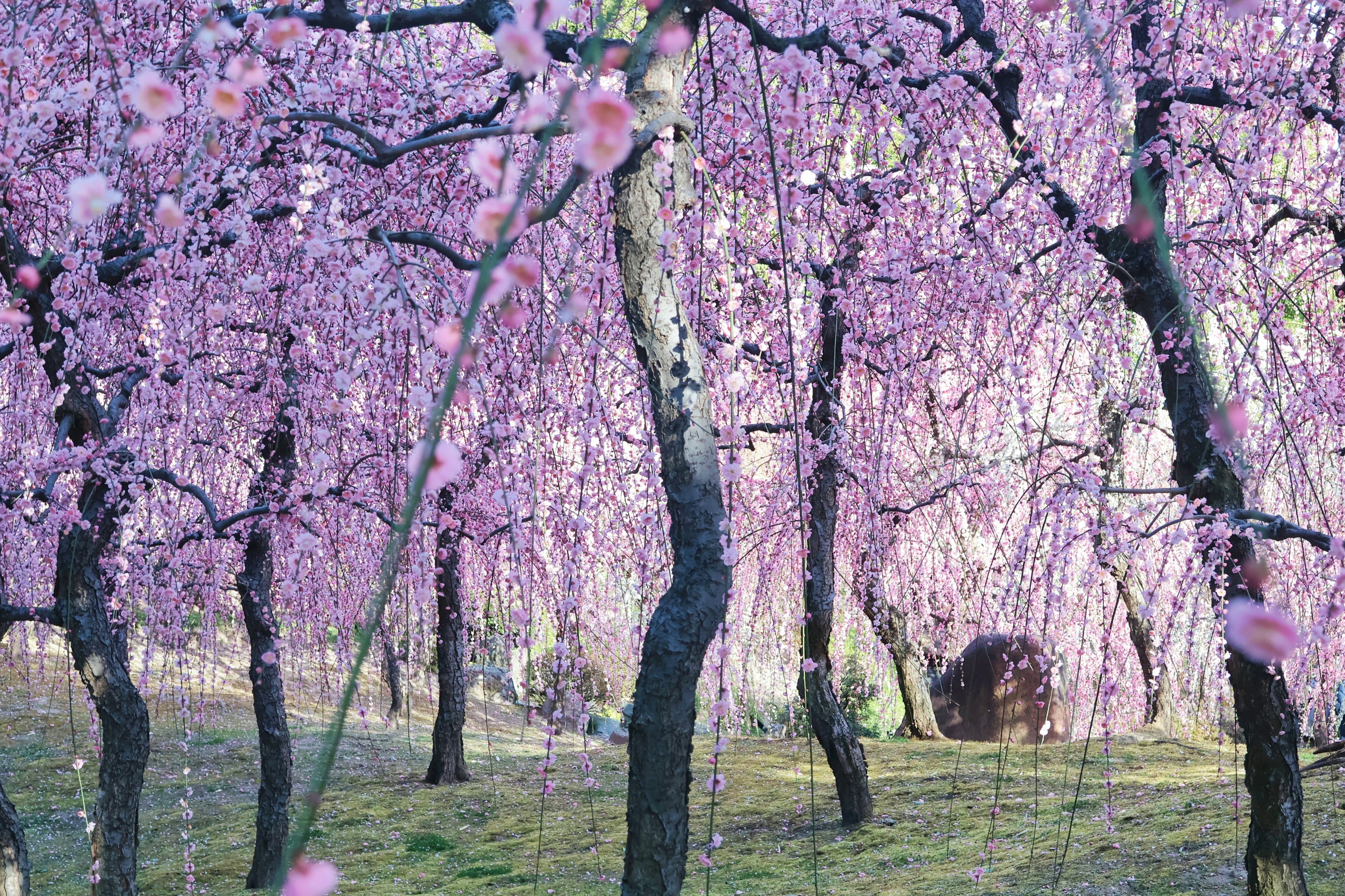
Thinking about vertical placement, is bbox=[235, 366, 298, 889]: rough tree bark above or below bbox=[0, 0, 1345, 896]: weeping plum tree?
below

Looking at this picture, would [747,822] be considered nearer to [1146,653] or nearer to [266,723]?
[266,723]

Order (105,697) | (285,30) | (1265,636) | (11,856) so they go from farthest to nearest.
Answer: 1. (105,697)
2. (11,856)
3. (285,30)
4. (1265,636)

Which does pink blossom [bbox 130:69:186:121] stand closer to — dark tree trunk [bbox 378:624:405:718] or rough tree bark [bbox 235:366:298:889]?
rough tree bark [bbox 235:366:298:889]

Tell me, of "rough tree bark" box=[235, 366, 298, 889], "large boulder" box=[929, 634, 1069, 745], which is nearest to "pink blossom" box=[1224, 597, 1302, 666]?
"rough tree bark" box=[235, 366, 298, 889]

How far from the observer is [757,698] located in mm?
14336

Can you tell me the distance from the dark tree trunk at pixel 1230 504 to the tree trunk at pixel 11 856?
197 inches

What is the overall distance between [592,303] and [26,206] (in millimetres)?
2881

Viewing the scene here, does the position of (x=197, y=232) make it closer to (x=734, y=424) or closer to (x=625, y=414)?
(x=734, y=424)

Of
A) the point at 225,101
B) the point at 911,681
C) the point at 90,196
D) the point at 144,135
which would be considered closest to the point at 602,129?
the point at 225,101

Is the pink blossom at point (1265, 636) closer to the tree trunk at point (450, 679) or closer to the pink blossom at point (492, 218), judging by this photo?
the pink blossom at point (492, 218)

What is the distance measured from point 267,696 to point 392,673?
574cm

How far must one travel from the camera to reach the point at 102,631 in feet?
16.6

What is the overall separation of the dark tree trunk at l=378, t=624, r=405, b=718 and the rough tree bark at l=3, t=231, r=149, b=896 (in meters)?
2.64

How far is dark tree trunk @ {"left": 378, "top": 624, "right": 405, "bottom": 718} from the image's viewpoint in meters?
8.93
